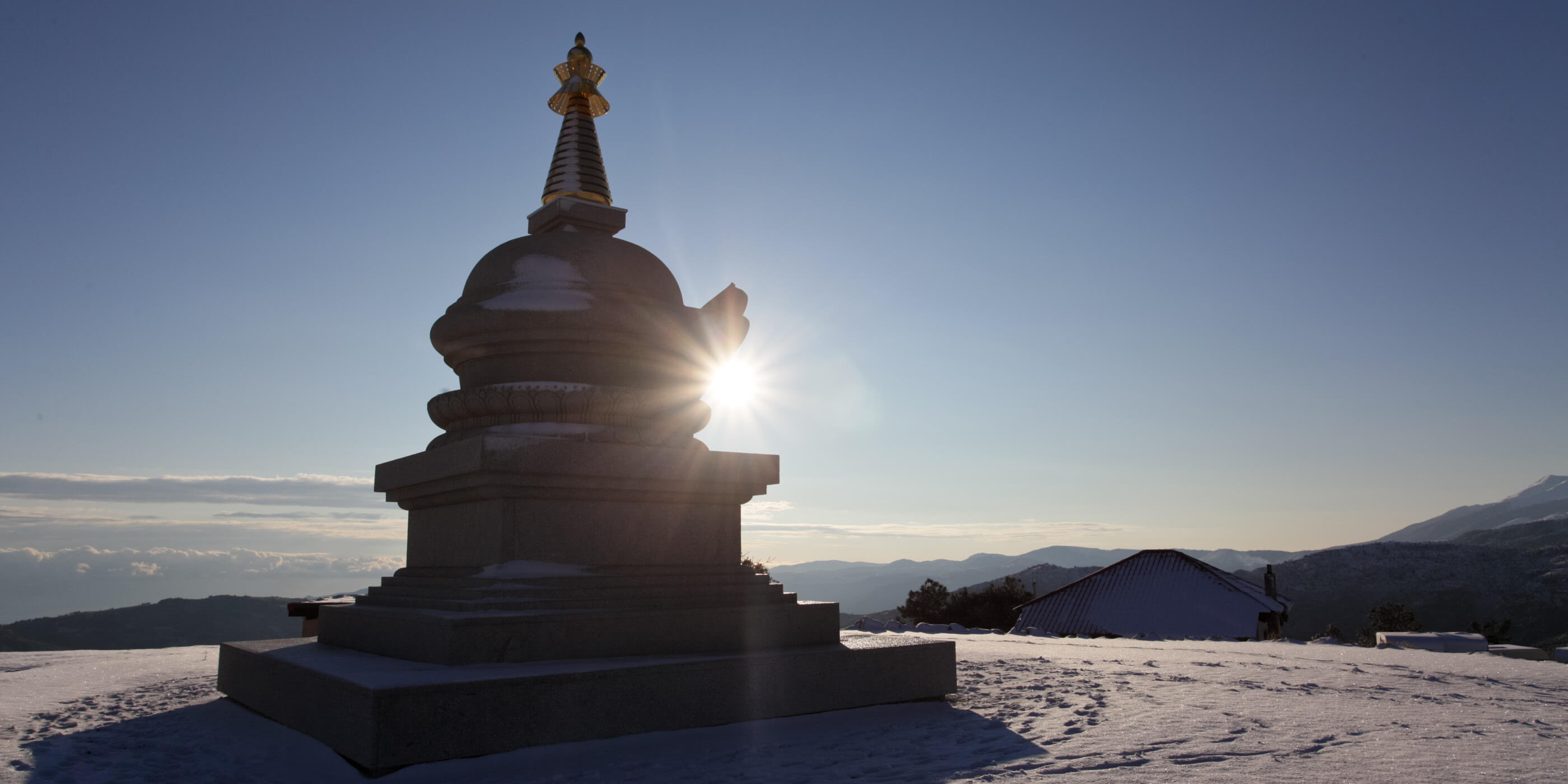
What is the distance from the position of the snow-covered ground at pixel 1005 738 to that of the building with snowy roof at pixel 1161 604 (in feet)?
71.0

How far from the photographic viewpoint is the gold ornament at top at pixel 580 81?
1037 cm

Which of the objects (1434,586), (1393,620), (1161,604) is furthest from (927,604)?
A: (1434,586)

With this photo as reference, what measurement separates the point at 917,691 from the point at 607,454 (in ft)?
10.6

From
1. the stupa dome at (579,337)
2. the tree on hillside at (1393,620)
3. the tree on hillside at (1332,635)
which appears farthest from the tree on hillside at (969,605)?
the stupa dome at (579,337)

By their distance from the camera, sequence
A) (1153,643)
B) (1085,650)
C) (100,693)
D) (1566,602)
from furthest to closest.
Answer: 1. (1566,602)
2. (1153,643)
3. (1085,650)
4. (100,693)

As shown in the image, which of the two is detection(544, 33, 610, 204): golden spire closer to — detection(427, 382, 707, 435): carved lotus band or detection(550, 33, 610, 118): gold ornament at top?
detection(550, 33, 610, 118): gold ornament at top

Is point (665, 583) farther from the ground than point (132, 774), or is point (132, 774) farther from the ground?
point (665, 583)

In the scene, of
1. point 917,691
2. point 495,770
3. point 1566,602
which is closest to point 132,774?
point 495,770

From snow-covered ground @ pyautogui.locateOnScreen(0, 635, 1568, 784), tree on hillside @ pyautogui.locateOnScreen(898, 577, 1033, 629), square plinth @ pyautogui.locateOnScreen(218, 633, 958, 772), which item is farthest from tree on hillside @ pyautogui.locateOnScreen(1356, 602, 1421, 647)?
square plinth @ pyautogui.locateOnScreen(218, 633, 958, 772)

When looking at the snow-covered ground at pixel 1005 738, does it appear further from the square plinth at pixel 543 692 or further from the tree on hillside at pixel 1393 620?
the tree on hillside at pixel 1393 620

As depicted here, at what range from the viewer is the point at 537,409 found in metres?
8.27

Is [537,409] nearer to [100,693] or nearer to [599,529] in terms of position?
[599,529]

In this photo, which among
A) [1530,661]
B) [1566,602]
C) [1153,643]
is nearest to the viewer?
[1530,661]

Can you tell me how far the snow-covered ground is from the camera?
5.09 metres
